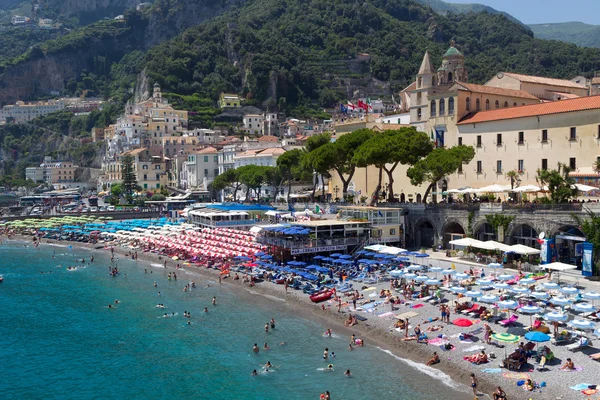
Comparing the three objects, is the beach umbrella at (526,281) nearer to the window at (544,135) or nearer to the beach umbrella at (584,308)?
the beach umbrella at (584,308)

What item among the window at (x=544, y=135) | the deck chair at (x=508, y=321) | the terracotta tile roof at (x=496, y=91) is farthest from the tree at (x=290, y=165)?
the deck chair at (x=508, y=321)

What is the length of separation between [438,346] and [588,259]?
1307 centimetres

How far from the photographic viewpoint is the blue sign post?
109ft

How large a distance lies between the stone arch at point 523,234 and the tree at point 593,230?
158 inches

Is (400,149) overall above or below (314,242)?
above

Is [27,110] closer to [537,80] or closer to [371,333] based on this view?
[537,80]

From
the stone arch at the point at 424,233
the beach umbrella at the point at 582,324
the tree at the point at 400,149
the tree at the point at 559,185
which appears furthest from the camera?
the tree at the point at 400,149

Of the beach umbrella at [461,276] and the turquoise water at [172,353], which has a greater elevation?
the beach umbrella at [461,276]

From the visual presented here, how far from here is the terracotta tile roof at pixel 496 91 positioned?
170 feet

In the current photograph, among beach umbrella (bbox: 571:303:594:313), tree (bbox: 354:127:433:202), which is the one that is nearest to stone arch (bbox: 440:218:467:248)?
tree (bbox: 354:127:433:202)

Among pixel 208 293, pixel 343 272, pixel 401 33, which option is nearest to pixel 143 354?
pixel 208 293

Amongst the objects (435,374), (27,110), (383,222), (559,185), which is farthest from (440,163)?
(27,110)

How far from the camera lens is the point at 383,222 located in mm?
46031

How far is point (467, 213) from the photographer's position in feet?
141
